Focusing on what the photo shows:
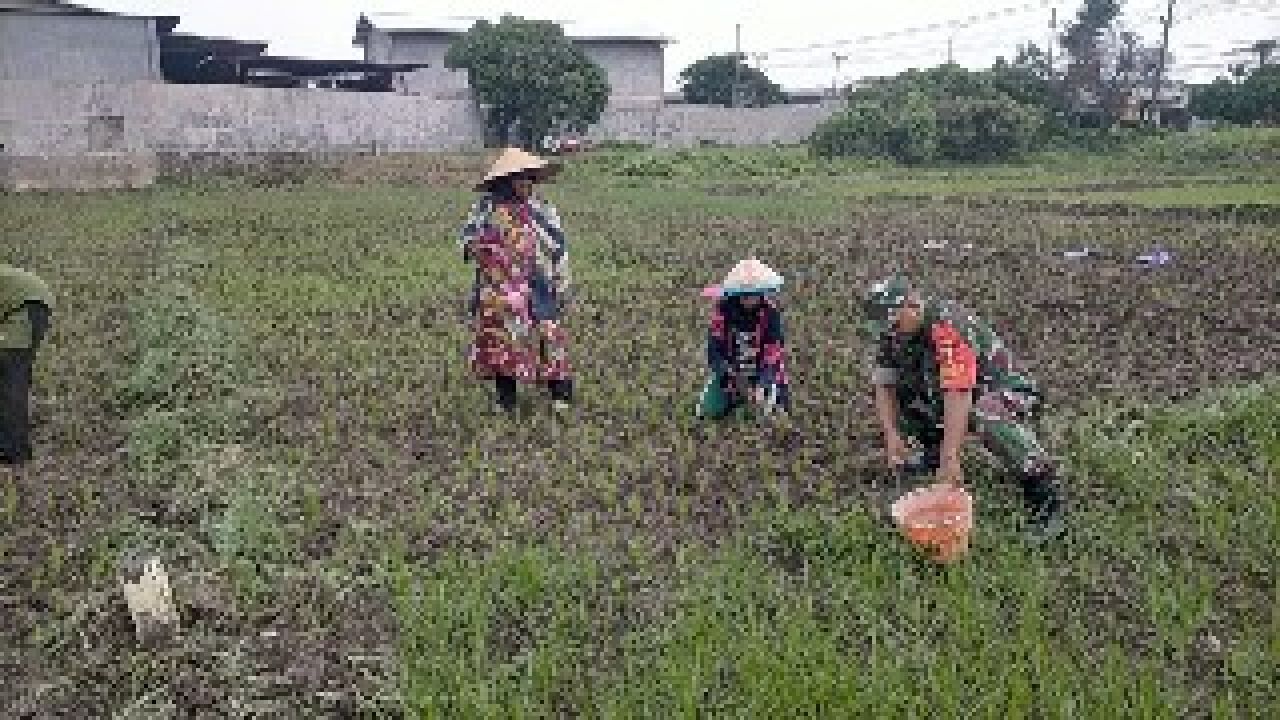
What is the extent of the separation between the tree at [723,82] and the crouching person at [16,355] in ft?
116

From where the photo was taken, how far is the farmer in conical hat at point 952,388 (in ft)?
14.6

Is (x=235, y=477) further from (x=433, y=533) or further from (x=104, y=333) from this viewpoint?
(x=104, y=333)

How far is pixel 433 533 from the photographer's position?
4957mm

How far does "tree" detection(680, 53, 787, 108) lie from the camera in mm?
40562

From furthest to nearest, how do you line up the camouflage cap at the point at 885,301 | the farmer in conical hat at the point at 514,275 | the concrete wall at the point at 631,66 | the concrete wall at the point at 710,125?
the concrete wall at the point at 631,66
the concrete wall at the point at 710,125
the farmer in conical hat at the point at 514,275
the camouflage cap at the point at 885,301

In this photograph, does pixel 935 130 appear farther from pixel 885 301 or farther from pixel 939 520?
pixel 939 520

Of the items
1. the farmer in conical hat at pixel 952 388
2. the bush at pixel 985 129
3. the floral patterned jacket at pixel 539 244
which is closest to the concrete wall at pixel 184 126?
the bush at pixel 985 129

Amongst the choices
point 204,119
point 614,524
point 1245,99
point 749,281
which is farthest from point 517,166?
point 1245,99

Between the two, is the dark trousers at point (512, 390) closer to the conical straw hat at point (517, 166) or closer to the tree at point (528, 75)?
the conical straw hat at point (517, 166)

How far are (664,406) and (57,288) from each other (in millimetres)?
6861

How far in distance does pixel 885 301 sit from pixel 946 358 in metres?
0.30

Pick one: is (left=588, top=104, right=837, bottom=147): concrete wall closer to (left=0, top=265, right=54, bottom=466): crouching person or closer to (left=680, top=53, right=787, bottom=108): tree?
(left=680, top=53, right=787, bottom=108): tree

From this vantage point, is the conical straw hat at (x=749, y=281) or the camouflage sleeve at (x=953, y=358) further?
the conical straw hat at (x=749, y=281)

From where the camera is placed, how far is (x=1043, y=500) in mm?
4730
